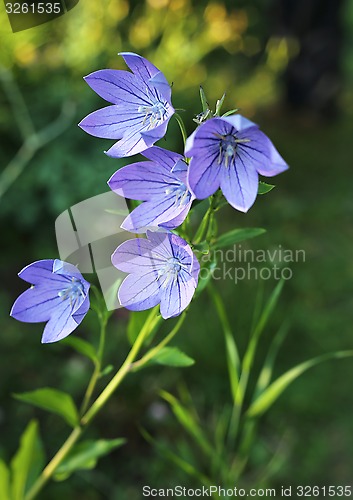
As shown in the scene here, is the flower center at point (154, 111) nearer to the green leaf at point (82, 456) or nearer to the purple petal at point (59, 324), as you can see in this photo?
the purple petal at point (59, 324)

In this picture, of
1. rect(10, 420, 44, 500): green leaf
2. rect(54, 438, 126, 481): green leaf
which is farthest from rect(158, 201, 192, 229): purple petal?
rect(10, 420, 44, 500): green leaf

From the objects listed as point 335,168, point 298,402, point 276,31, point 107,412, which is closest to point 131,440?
point 107,412

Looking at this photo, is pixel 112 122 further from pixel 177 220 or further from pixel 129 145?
pixel 177 220

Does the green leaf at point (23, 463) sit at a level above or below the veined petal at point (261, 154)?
below

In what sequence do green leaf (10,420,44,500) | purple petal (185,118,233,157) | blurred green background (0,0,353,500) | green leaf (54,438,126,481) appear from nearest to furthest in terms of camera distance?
1. purple petal (185,118,233,157)
2. green leaf (54,438,126,481)
3. green leaf (10,420,44,500)
4. blurred green background (0,0,353,500)

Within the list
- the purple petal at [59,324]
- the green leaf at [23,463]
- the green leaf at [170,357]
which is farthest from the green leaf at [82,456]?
the purple petal at [59,324]

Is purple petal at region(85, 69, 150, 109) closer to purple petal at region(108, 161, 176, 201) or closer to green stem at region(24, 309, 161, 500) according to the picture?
purple petal at region(108, 161, 176, 201)

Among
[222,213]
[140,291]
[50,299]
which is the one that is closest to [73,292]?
[50,299]
